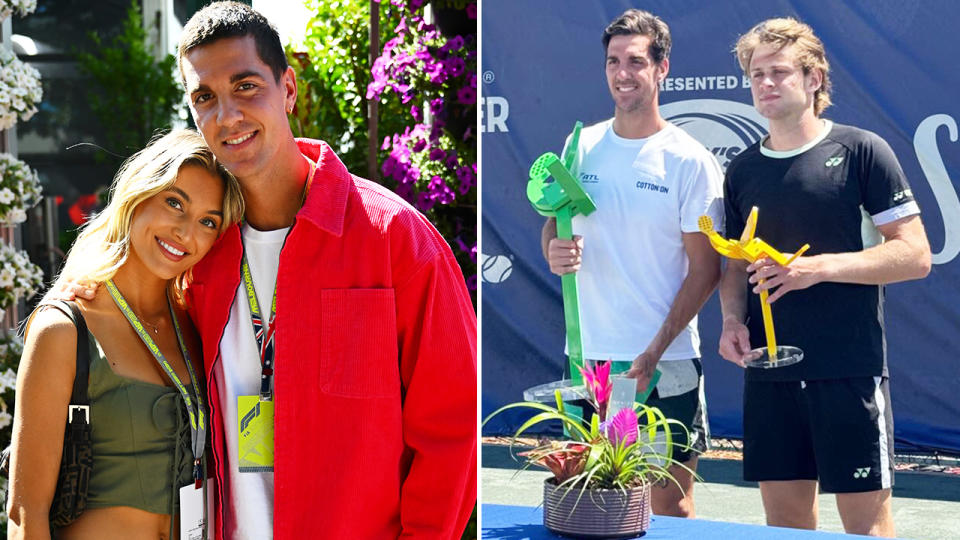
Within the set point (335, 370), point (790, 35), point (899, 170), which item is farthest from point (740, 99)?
point (335, 370)

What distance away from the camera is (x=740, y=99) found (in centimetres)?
270

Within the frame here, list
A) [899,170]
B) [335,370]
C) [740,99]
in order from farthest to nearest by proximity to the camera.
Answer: [740,99] < [899,170] < [335,370]

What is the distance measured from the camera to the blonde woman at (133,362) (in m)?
1.94

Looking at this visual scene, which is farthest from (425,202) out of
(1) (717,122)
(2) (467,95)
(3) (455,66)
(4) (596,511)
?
(4) (596,511)

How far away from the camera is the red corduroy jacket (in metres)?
1.96

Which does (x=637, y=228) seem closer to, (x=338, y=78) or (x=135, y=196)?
(x=135, y=196)

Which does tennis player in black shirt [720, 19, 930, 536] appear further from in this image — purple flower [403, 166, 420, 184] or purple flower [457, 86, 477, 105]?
purple flower [403, 166, 420, 184]

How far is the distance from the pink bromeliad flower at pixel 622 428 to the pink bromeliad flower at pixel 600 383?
0.04 metres

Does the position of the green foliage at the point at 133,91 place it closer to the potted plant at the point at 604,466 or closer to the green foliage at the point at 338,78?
the green foliage at the point at 338,78

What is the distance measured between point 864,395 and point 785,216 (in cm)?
46

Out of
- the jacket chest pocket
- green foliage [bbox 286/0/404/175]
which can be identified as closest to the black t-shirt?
the jacket chest pocket

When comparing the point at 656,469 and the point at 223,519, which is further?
the point at 656,469

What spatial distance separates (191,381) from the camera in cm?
209

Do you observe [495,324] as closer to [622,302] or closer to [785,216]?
[622,302]
